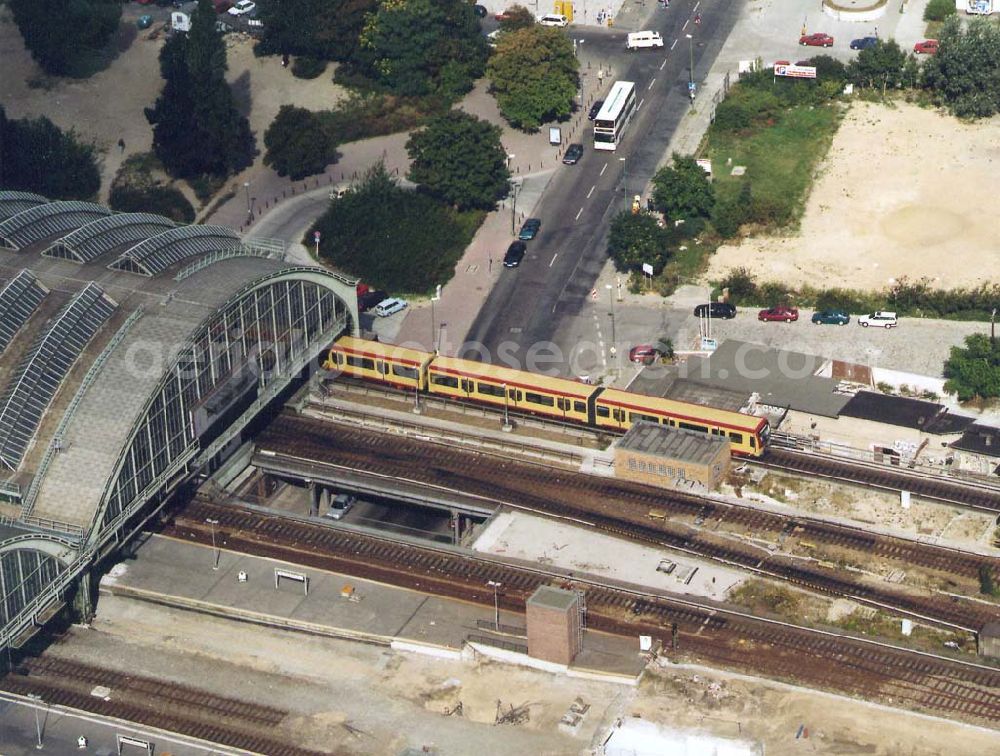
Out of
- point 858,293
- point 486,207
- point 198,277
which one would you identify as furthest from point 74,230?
point 858,293

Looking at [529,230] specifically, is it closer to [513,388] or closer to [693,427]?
[513,388]

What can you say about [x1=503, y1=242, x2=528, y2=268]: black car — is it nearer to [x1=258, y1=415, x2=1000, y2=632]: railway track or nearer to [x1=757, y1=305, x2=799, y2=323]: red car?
[x1=757, y1=305, x2=799, y2=323]: red car

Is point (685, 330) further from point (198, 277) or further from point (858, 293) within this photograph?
point (198, 277)

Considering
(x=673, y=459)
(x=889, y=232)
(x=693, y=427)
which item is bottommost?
(x=889, y=232)

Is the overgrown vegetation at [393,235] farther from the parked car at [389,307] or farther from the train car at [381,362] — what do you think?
the train car at [381,362]

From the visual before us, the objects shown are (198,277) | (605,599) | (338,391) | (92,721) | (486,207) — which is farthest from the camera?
(486,207)

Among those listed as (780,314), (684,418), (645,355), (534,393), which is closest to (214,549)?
(534,393)
